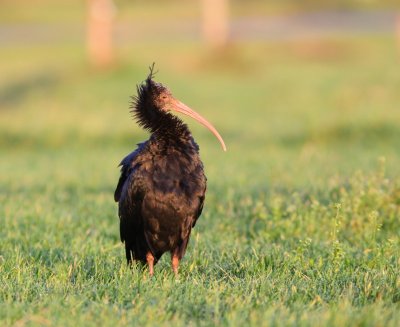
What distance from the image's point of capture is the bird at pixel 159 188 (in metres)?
6.68

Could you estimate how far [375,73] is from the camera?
24312 mm

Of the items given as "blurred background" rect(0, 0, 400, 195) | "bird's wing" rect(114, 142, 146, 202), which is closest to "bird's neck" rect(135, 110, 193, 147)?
"bird's wing" rect(114, 142, 146, 202)

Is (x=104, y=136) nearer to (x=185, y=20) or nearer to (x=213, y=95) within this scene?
(x=213, y=95)

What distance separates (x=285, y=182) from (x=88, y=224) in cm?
308

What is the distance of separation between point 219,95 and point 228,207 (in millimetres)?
15534

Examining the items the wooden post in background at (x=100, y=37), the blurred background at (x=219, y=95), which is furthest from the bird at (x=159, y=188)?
the wooden post in background at (x=100, y=37)

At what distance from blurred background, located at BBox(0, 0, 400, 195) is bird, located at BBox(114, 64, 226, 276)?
396cm

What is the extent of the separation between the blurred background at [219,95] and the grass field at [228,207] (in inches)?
2.5

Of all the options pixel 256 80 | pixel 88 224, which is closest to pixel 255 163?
pixel 88 224

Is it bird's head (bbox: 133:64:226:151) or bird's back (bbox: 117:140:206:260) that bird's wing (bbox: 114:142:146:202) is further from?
bird's head (bbox: 133:64:226:151)

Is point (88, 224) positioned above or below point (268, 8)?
below

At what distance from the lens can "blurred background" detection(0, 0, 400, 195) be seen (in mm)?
14039

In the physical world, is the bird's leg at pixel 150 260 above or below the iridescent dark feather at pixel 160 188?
below

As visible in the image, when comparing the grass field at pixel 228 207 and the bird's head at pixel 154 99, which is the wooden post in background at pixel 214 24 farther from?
the bird's head at pixel 154 99
